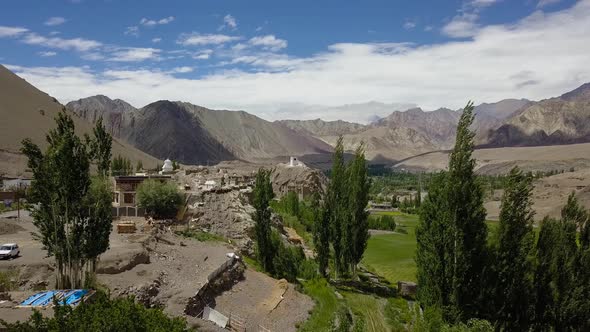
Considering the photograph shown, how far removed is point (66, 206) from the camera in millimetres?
19125

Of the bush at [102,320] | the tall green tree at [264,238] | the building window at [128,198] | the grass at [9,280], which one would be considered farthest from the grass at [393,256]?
the bush at [102,320]

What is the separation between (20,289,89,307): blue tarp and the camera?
16572mm

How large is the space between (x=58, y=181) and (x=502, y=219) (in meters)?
18.1

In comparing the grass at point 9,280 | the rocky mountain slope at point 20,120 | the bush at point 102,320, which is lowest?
the grass at point 9,280

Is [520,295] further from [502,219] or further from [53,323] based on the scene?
[53,323]

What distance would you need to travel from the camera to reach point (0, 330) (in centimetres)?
1303

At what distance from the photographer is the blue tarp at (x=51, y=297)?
54.4ft

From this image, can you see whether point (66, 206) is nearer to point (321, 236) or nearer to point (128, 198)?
point (321, 236)

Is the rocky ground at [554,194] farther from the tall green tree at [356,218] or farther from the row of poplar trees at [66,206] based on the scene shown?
the row of poplar trees at [66,206]

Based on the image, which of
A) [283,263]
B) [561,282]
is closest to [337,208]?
[283,263]

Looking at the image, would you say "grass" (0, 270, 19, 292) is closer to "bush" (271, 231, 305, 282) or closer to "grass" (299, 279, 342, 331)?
"grass" (299, 279, 342, 331)

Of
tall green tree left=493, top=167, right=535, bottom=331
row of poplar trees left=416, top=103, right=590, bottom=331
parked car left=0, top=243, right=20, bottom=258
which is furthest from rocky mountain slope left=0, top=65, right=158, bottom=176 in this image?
tall green tree left=493, top=167, right=535, bottom=331

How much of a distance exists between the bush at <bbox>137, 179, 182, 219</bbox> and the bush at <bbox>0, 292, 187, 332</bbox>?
26627 millimetres

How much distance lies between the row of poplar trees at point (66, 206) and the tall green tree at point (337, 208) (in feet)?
55.7
